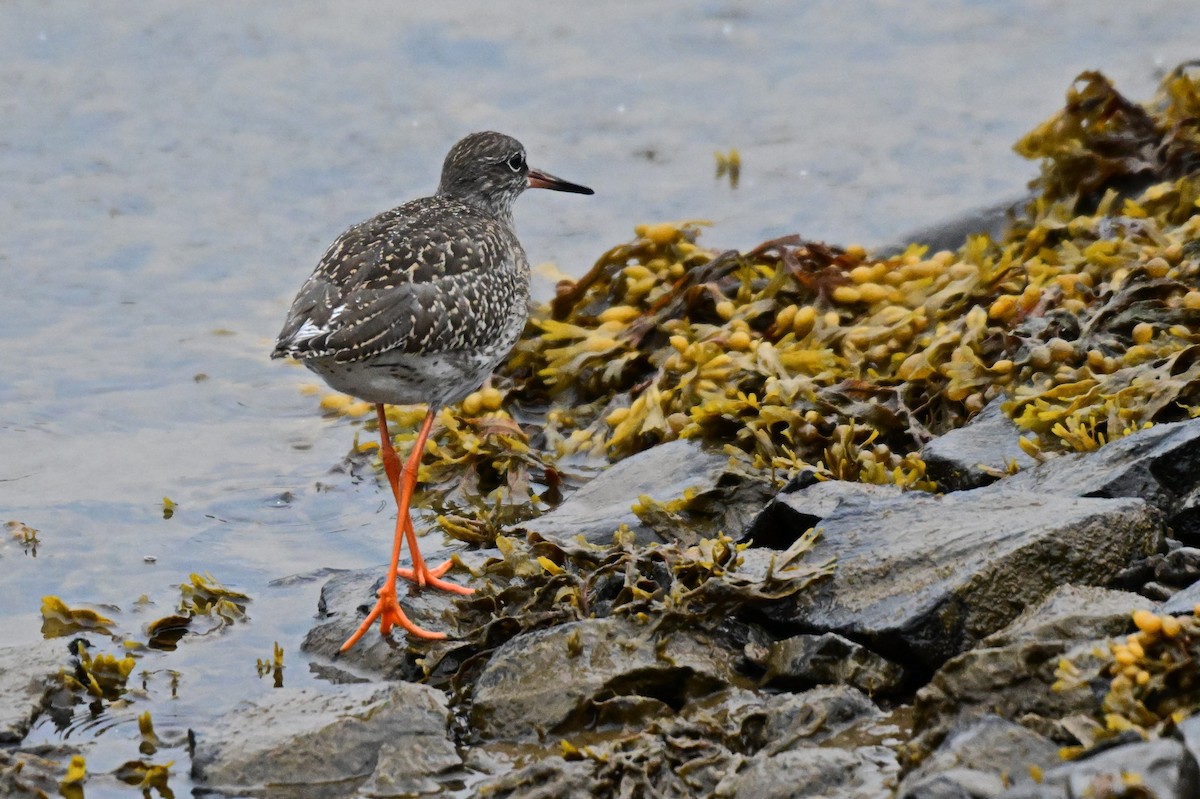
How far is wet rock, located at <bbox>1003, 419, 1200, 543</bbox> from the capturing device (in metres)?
4.96

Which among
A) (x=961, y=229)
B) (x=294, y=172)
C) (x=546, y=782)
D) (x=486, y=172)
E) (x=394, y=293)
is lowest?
(x=546, y=782)

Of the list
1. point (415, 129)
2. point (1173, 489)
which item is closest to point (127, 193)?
point (415, 129)

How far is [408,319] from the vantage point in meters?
5.98

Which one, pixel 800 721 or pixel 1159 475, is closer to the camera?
pixel 800 721

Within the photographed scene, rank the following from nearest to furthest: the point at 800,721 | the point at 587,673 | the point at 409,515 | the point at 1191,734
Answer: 1. the point at 1191,734
2. the point at 800,721
3. the point at 587,673
4. the point at 409,515

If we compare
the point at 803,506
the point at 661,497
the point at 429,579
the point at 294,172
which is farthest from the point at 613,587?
the point at 294,172

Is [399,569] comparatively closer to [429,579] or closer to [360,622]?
[429,579]

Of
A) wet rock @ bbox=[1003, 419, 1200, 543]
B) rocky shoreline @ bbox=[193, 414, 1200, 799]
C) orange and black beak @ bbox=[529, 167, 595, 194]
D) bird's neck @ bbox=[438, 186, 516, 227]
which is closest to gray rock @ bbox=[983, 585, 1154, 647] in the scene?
rocky shoreline @ bbox=[193, 414, 1200, 799]

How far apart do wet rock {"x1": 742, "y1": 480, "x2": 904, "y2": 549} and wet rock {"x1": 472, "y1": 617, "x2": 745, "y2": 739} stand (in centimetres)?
64

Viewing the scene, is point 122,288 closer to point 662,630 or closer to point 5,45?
point 5,45

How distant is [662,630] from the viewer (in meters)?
5.01

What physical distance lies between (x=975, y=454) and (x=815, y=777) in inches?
80.7

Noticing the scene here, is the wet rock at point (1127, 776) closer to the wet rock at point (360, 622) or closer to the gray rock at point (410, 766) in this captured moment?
the gray rock at point (410, 766)

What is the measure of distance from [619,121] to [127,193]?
4.17 metres
